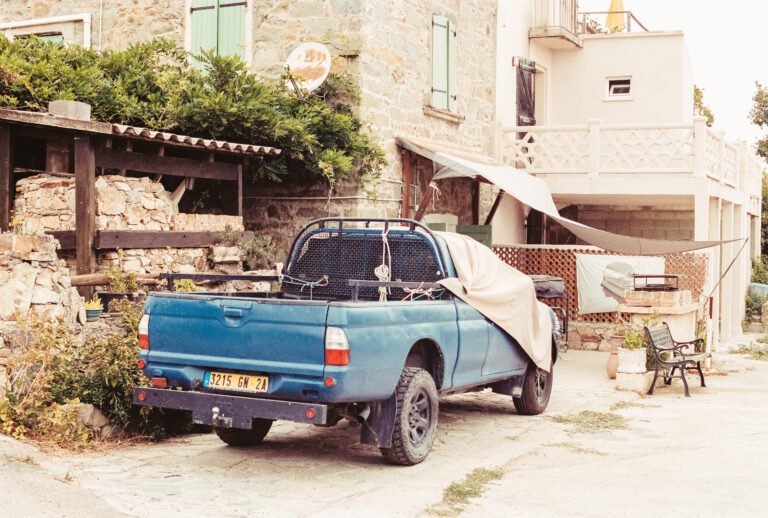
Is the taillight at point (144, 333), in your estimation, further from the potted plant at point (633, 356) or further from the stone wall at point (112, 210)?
the potted plant at point (633, 356)

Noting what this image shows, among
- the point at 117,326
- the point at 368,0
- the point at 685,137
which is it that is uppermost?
the point at 368,0

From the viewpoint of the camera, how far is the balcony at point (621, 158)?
17844 millimetres

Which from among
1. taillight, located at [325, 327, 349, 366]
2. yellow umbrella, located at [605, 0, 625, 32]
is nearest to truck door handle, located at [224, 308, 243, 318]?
taillight, located at [325, 327, 349, 366]

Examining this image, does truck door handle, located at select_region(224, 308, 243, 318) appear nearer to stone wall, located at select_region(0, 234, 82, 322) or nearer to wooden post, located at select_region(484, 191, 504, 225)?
stone wall, located at select_region(0, 234, 82, 322)

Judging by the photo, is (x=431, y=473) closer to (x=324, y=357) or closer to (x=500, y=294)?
(x=324, y=357)

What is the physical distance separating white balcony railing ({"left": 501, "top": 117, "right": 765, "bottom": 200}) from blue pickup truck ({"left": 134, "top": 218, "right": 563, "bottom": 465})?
405 inches

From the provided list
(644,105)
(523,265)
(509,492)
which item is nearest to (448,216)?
(523,265)

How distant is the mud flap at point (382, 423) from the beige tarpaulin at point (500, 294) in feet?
4.83

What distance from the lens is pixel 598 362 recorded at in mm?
15531

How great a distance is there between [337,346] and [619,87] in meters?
17.9

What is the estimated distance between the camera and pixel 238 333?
721 centimetres

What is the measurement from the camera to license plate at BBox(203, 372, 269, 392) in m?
7.15

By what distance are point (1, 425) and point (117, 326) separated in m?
1.76

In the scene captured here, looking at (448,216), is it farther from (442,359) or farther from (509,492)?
(509,492)
